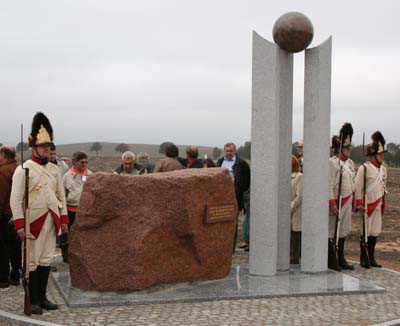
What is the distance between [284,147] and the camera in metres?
8.52

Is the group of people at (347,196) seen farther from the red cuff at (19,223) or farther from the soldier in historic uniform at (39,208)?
the red cuff at (19,223)

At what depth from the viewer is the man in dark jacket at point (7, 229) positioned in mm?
7586

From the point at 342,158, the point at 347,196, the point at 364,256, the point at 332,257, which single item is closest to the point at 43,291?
the point at 332,257

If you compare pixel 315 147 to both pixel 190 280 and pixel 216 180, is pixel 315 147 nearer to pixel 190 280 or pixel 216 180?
pixel 216 180

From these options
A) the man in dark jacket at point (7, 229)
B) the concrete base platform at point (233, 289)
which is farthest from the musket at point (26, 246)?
the man in dark jacket at point (7, 229)

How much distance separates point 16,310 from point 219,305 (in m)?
2.26

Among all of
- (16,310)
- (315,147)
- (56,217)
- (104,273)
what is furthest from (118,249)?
(315,147)

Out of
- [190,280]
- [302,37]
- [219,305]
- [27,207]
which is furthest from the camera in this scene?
[302,37]

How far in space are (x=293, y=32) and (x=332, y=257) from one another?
3372 millimetres

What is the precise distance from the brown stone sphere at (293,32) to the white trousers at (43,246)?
12.8 ft

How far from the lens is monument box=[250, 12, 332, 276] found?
314 inches

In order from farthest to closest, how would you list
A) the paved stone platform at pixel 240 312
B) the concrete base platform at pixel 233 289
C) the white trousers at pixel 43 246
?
1. the concrete base platform at pixel 233 289
2. the white trousers at pixel 43 246
3. the paved stone platform at pixel 240 312

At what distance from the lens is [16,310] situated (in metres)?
A: 6.48

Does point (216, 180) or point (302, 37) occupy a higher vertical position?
point (302, 37)
